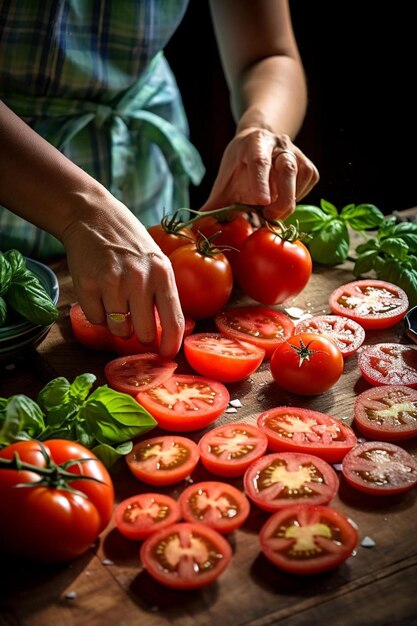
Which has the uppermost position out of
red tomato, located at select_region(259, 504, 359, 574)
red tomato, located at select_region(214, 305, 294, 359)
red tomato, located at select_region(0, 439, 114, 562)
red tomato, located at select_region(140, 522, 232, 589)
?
red tomato, located at select_region(0, 439, 114, 562)

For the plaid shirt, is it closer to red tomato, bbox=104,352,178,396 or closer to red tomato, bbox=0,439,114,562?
red tomato, bbox=104,352,178,396

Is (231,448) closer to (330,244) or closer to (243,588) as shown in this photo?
(243,588)

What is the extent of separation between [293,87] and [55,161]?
0.87 meters

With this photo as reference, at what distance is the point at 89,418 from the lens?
1345 mm

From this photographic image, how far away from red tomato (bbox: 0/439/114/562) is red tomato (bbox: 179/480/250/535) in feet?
0.45

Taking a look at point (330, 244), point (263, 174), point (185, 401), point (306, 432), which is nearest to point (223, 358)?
point (185, 401)

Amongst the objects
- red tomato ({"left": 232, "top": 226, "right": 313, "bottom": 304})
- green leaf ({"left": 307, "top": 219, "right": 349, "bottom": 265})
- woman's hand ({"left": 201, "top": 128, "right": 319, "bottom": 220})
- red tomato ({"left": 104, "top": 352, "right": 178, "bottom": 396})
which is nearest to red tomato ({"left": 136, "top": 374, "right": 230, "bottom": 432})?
red tomato ({"left": 104, "top": 352, "right": 178, "bottom": 396})

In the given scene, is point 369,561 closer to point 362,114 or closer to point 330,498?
point 330,498

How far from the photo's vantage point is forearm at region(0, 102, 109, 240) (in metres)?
1.52

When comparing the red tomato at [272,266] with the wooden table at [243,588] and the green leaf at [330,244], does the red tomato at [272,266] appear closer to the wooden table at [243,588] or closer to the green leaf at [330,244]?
the green leaf at [330,244]

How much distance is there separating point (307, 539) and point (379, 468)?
0.71ft

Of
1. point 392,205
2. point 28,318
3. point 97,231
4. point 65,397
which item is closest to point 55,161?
point 97,231

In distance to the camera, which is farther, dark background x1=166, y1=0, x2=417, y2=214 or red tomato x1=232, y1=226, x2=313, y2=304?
dark background x1=166, y1=0, x2=417, y2=214

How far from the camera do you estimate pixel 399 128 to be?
3.23 metres
